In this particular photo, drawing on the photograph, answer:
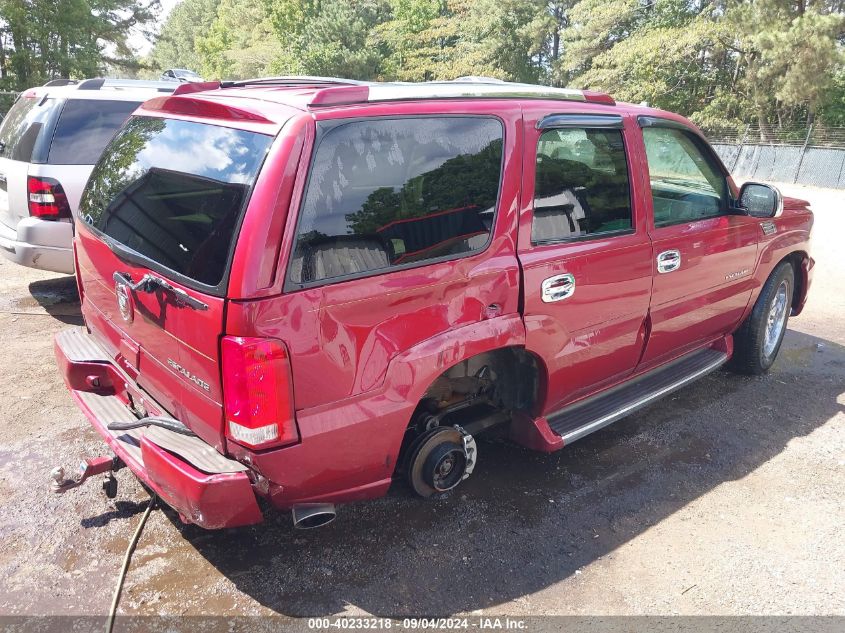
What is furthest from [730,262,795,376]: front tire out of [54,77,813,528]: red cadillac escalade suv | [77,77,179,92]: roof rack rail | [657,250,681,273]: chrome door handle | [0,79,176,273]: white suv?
[77,77,179,92]: roof rack rail

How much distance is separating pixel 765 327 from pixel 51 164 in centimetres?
584

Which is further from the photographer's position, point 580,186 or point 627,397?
point 627,397

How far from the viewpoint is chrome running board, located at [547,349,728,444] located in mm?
3411

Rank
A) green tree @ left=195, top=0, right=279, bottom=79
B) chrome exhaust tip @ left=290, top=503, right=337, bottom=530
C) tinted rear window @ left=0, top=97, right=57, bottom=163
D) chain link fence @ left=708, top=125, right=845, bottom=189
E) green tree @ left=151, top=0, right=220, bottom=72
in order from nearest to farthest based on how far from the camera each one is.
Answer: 1. chrome exhaust tip @ left=290, top=503, right=337, bottom=530
2. tinted rear window @ left=0, top=97, right=57, bottom=163
3. chain link fence @ left=708, top=125, right=845, bottom=189
4. green tree @ left=195, top=0, right=279, bottom=79
5. green tree @ left=151, top=0, right=220, bottom=72

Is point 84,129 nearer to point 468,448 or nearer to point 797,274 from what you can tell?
point 468,448

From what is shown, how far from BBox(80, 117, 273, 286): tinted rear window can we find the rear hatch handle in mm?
64

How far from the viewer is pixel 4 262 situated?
25.5ft

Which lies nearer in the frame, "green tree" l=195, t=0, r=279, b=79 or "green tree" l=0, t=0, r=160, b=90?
"green tree" l=0, t=0, r=160, b=90

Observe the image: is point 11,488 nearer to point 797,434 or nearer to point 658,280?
point 658,280

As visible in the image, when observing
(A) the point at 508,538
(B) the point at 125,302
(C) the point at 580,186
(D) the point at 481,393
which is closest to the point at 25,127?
(B) the point at 125,302

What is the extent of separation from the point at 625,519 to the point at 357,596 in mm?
1401

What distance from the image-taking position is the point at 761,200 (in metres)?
4.16

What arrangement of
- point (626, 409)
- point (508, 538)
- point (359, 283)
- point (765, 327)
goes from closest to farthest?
point (359, 283)
point (508, 538)
point (626, 409)
point (765, 327)

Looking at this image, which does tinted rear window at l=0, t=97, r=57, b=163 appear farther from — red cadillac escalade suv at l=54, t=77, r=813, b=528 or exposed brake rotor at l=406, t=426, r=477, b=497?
exposed brake rotor at l=406, t=426, r=477, b=497
